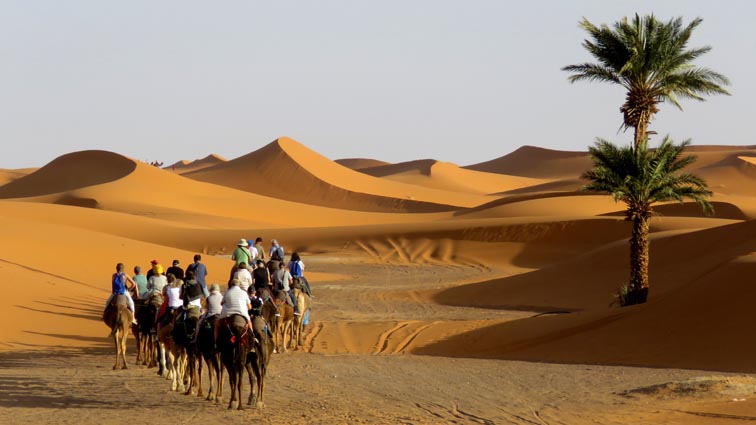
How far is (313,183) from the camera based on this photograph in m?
127

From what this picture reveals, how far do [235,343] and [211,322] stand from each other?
3.58 feet

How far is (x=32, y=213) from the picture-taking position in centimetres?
7206

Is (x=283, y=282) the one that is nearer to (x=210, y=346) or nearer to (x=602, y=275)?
(x=210, y=346)

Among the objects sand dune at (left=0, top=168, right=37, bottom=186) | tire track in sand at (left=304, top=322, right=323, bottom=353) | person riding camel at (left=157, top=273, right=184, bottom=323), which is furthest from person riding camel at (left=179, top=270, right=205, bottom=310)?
sand dune at (left=0, top=168, right=37, bottom=186)

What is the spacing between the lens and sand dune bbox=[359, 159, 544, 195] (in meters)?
172

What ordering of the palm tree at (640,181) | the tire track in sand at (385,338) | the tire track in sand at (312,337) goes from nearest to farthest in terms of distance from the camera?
the tire track in sand at (312,337)
the tire track in sand at (385,338)
the palm tree at (640,181)

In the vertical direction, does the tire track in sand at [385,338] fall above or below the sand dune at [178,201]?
below

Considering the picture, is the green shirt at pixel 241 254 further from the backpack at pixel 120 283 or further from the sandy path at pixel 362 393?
the backpack at pixel 120 283

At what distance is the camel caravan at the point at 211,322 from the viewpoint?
50.6 ft

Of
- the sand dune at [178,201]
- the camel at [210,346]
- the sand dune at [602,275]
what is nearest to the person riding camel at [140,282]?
the camel at [210,346]

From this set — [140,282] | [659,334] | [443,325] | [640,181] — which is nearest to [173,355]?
[140,282]

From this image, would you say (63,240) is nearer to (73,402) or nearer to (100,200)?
(73,402)

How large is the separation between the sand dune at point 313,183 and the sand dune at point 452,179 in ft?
112

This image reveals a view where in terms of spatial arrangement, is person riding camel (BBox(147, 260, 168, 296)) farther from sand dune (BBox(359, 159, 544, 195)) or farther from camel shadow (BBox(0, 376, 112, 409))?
sand dune (BBox(359, 159, 544, 195))
